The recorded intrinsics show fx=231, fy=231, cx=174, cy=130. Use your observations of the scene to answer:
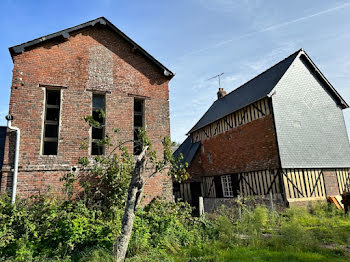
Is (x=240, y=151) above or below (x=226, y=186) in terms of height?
above

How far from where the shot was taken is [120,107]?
9.00 metres

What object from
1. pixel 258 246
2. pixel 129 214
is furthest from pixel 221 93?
pixel 129 214

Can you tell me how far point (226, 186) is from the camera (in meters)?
16.0

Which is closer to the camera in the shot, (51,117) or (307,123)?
(51,117)

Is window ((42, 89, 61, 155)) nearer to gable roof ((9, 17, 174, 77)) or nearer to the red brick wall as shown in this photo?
gable roof ((9, 17, 174, 77))

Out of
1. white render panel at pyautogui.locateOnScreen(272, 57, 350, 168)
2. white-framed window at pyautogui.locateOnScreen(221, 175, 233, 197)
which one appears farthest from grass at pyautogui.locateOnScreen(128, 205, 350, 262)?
white-framed window at pyautogui.locateOnScreen(221, 175, 233, 197)

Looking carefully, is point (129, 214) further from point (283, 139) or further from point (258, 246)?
point (283, 139)

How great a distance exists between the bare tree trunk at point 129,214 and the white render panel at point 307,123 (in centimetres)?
927

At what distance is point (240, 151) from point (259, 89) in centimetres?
420

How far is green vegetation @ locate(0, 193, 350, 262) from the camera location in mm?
5129

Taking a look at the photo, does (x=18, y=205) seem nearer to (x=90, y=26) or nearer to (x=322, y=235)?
(x=90, y=26)

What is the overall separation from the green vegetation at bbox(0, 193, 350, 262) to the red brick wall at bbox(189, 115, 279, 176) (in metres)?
5.95

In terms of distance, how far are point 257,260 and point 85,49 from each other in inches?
353

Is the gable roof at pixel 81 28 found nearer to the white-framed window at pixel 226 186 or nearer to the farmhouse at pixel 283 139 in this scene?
the farmhouse at pixel 283 139
